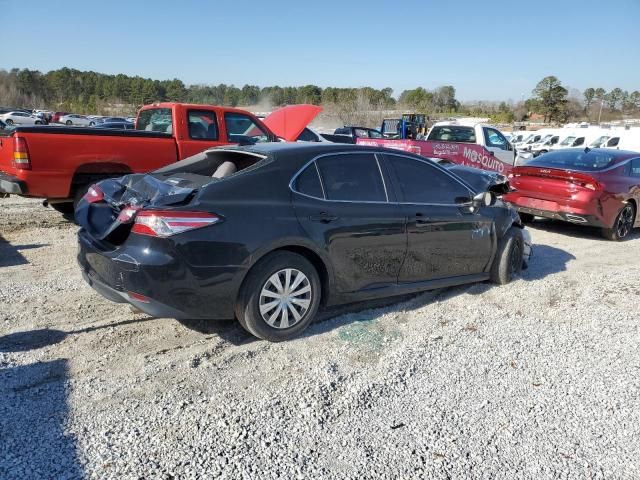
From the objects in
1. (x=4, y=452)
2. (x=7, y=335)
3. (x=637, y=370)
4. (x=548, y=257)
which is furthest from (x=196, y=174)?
(x=548, y=257)

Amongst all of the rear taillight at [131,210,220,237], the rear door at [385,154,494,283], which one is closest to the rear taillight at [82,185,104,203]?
the rear taillight at [131,210,220,237]

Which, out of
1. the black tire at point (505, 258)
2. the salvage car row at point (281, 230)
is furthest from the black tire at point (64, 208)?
the black tire at point (505, 258)

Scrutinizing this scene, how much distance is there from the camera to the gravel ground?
2.70 metres

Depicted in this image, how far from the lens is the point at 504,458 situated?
2.81 metres

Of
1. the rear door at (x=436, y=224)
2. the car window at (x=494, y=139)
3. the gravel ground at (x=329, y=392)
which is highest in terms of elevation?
the car window at (x=494, y=139)

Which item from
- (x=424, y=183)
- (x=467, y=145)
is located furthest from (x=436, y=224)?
(x=467, y=145)

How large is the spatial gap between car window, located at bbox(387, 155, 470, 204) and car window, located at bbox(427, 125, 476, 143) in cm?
866

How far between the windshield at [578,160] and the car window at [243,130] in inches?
190

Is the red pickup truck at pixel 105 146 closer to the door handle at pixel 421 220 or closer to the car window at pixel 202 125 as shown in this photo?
the car window at pixel 202 125

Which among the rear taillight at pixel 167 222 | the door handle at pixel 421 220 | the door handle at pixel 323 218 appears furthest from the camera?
the door handle at pixel 421 220

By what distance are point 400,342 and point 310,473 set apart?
5.70 feet

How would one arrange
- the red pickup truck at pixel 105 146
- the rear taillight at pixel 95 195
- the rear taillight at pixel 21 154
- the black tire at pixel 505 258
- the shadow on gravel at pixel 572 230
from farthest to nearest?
the shadow on gravel at pixel 572 230 → the red pickup truck at pixel 105 146 → the rear taillight at pixel 21 154 → the black tire at pixel 505 258 → the rear taillight at pixel 95 195

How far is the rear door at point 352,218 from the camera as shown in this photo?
13.4 feet

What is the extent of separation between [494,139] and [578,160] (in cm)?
469
